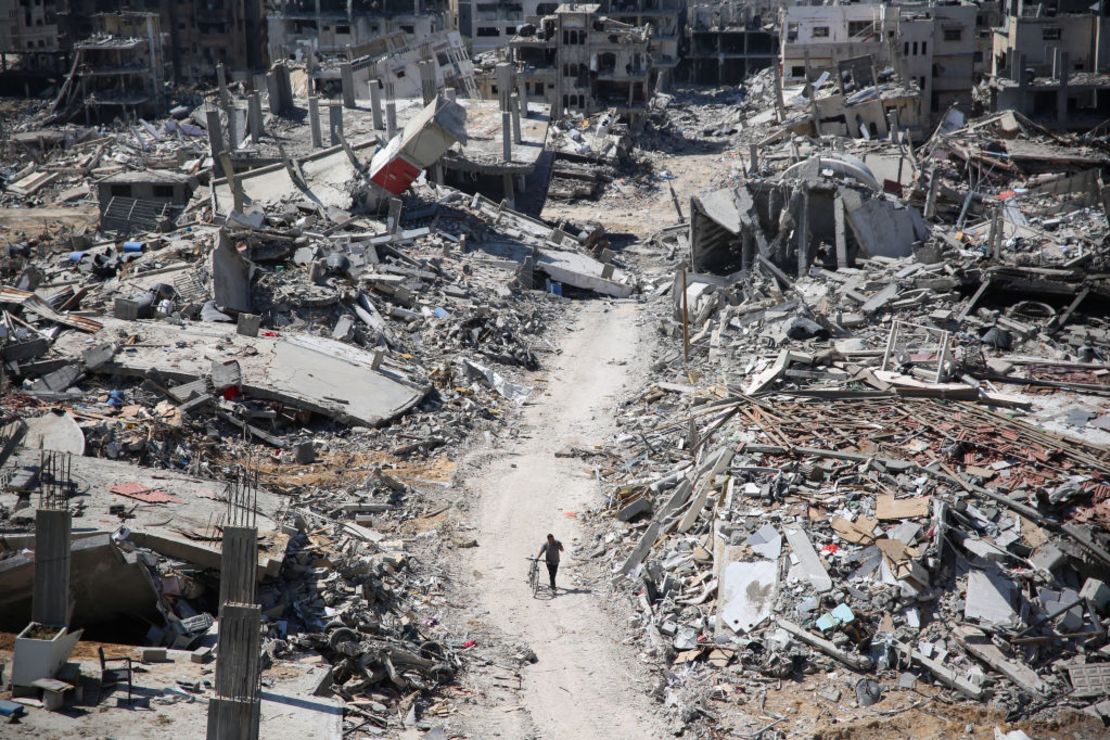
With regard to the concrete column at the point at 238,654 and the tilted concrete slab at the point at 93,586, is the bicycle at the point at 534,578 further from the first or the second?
the concrete column at the point at 238,654

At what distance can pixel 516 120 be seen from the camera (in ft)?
124

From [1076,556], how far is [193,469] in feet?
38.1

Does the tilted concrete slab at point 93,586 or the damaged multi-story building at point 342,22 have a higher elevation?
the damaged multi-story building at point 342,22

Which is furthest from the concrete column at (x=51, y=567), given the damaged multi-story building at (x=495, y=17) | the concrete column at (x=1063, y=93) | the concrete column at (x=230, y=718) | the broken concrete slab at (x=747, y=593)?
the damaged multi-story building at (x=495, y=17)

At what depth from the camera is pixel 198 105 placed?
181ft

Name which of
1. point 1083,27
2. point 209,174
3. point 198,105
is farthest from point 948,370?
point 198,105

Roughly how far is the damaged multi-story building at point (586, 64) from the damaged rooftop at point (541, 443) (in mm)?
11403

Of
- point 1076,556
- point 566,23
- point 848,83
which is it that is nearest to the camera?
point 1076,556

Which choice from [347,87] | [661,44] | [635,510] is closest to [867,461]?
[635,510]

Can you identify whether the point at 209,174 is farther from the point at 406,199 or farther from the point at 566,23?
the point at 566,23

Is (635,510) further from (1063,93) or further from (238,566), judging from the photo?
(1063,93)

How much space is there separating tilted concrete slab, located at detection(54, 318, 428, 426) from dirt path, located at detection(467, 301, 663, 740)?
239cm

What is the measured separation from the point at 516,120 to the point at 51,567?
27.6 meters

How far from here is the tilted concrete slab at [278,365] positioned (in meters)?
20.9
